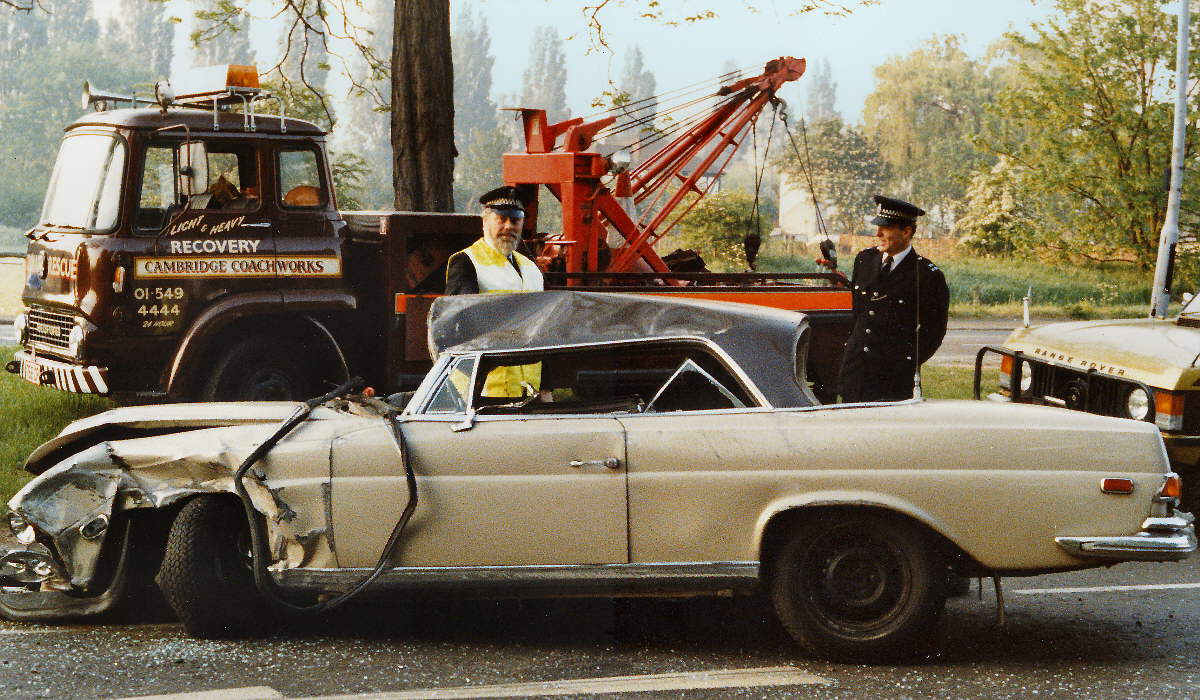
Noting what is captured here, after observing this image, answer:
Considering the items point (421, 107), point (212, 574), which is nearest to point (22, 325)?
point (421, 107)

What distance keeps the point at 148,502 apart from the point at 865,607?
2718 mm

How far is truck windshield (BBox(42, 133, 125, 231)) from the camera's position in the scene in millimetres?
9062

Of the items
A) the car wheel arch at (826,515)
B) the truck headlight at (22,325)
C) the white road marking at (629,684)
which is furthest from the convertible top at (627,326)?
the truck headlight at (22,325)

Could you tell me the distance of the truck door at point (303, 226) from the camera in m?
9.49

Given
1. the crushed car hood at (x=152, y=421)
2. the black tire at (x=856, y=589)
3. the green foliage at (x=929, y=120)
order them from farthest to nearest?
the green foliage at (x=929, y=120) → the crushed car hood at (x=152, y=421) → the black tire at (x=856, y=589)

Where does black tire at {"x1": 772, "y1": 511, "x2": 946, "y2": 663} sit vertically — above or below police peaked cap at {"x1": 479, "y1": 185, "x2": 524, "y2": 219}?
below

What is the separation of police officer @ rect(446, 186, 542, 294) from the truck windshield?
3496mm

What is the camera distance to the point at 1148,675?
5.06 metres

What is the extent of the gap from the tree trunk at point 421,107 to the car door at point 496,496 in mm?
7617

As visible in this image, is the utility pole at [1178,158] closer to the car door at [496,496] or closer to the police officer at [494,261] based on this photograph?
the police officer at [494,261]

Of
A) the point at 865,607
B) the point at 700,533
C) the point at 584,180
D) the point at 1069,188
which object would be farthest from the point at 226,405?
the point at 1069,188

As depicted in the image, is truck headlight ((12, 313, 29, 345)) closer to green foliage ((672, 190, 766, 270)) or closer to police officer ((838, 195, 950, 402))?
police officer ((838, 195, 950, 402))

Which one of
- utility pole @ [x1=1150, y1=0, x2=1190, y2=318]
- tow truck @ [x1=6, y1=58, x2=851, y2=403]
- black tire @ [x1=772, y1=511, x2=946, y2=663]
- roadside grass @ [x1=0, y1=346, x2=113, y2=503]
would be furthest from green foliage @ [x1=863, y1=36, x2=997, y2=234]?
black tire @ [x1=772, y1=511, x2=946, y2=663]

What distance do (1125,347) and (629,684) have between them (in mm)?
4198
